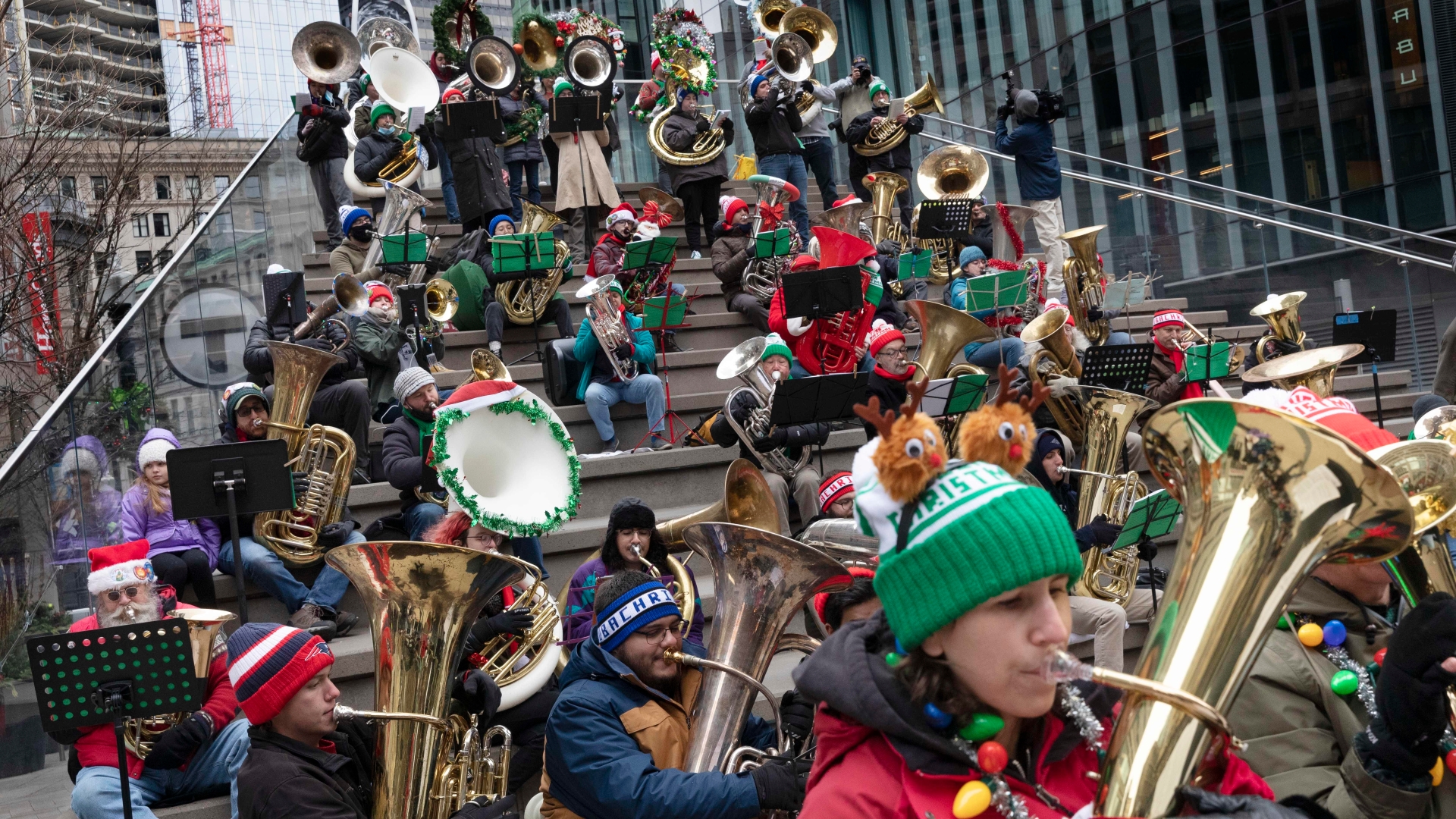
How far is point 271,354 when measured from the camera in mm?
7754

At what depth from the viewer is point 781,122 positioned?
1321cm

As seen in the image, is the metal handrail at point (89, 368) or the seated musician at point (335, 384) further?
the seated musician at point (335, 384)

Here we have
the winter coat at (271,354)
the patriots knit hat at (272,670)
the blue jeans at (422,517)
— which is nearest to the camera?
the patriots knit hat at (272,670)

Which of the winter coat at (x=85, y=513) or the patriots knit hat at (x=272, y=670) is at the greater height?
the winter coat at (x=85, y=513)

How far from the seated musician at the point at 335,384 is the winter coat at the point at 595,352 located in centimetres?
153

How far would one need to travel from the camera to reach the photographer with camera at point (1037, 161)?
40.7 feet

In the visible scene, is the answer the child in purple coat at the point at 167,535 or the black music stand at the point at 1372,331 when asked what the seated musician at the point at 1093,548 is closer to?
the black music stand at the point at 1372,331

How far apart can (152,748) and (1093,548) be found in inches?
188

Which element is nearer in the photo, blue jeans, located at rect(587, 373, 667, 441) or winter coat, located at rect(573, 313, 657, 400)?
blue jeans, located at rect(587, 373, 667, 441)

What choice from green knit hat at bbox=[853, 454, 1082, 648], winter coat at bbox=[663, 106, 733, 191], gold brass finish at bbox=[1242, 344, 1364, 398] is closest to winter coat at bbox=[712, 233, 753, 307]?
winter coat at bbox=[663, 106, 733, 191]

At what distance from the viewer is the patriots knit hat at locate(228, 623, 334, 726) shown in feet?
12.9

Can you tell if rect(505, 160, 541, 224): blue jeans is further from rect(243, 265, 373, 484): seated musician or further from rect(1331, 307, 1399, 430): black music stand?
rect(1331, 307, 1399, 430): black music stand

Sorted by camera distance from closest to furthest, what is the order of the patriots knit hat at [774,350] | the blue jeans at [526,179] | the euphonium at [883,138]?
the patriots knit hat at [774,350]
the blue jeans at [526,179]
the euphonium at [883,138]

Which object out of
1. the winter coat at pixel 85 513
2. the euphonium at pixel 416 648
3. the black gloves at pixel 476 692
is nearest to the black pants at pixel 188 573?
the winter coat at pixel 85 513
